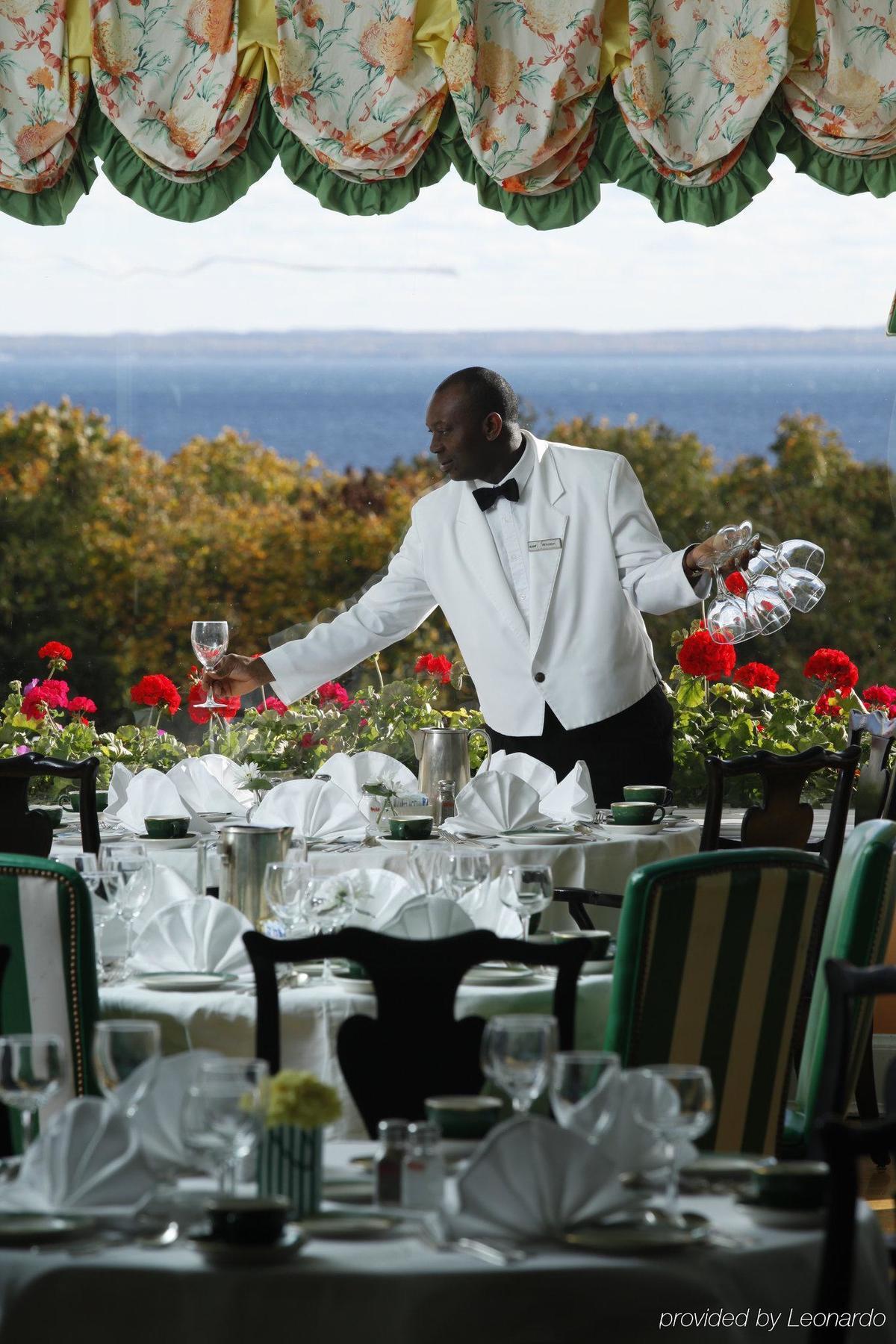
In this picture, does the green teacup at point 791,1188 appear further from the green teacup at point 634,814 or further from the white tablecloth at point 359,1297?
the green teacup at point 634,814

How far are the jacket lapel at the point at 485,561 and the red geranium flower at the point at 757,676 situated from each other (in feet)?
3.06

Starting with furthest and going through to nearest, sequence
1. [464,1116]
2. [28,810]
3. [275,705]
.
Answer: [275,705], [28,810], [464,1116]

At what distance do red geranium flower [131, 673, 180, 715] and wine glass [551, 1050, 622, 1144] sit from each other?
3429mm

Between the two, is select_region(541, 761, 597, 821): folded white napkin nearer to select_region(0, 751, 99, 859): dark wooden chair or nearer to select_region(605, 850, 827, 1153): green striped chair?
select_region(0, 751, 99, 859): dark wooden chair

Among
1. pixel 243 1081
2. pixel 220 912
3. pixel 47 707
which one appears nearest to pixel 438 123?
pixel 47 707

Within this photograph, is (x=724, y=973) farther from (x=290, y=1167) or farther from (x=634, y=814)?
(x=634, y=814)

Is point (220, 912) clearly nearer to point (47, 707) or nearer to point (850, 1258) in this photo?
point (850, 1258)

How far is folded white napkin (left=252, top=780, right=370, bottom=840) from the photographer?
3.50 meters

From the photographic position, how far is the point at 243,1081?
138 cm

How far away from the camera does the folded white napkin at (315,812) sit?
11.5ft

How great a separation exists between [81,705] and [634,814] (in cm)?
204

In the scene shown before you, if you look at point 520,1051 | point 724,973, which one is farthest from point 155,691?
point 520,1051

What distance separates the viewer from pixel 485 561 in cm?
449

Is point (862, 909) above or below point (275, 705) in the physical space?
above
